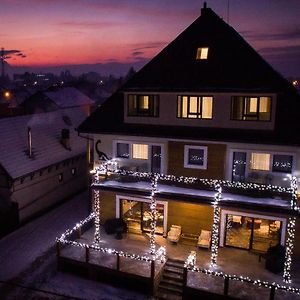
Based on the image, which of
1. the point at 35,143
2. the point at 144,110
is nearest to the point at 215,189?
the point at 144,110

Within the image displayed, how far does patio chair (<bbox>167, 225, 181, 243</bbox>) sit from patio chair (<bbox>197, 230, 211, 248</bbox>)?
1.28 m

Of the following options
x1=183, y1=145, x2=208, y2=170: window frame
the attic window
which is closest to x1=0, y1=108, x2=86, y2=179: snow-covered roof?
x1=183, y1=145, x2=208, y2=170: window frame

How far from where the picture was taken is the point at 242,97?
19.8 metres

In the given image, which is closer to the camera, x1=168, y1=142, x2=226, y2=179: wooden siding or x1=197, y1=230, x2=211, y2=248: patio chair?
Answer: x1=197, y1=230, x2=211, y2=248: patio chair

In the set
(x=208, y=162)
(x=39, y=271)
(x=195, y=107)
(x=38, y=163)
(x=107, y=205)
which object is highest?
(x=195, y=107)

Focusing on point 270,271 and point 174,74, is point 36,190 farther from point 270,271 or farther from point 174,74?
point 270,271

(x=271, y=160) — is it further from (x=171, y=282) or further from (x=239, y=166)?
(x=171, y=282)

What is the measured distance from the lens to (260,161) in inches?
783

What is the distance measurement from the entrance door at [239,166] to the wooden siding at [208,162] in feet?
2.04

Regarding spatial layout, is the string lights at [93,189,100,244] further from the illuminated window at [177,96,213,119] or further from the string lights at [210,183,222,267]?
the illuminated window at [177,96,213,119]

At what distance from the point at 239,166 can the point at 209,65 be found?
6.30m

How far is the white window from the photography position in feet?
68.0

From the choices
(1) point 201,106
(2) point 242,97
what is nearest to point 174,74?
(1) point 201,106

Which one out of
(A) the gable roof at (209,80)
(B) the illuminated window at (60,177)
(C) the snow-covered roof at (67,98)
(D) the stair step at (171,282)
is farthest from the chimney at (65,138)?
(C) the snow-covered roof at (67,98)
